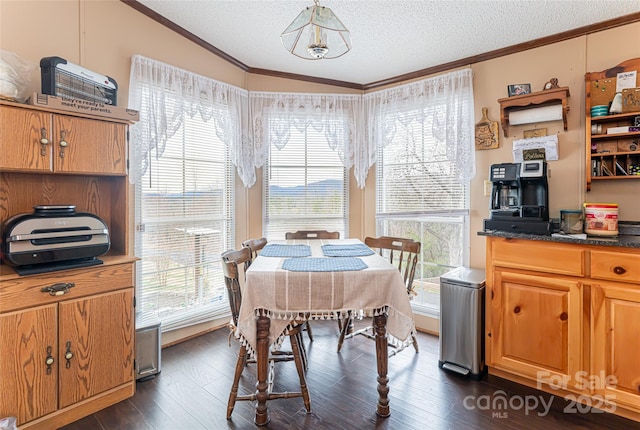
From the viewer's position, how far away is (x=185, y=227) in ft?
9.03

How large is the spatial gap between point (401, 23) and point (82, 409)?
10.5ft

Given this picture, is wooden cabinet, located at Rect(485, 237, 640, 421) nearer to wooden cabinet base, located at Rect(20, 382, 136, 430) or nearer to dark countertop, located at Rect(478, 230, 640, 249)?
dark countertop, located at Rect(478, 230, 640, 249)

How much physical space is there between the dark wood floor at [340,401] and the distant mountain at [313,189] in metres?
1.57

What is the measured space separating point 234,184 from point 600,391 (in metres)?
3.04

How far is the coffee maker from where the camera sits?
6.88ft

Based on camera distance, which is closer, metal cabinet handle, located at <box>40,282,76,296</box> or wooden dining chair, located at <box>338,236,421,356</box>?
metal cabinet handle, located at <box>40,282,76,296</box>

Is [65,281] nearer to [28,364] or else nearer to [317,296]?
[28,364]

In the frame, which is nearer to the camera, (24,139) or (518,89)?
(24,139)

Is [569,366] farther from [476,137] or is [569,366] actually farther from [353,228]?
[353,228]

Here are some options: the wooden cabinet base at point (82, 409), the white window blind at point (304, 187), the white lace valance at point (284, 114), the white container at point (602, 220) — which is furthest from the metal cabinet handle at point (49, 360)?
the white container at point (602, 220)

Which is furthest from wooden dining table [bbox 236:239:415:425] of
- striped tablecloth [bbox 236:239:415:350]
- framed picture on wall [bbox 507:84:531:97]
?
framed picture on wall [bbox 507:84:531:97]

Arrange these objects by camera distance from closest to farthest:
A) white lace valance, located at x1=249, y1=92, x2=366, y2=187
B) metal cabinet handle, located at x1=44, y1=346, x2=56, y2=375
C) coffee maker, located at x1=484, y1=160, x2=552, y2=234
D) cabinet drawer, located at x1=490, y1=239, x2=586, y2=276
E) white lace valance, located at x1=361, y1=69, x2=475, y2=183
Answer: metal cabinet handle, located at x1=44, y1=346, x2=56, y2=375, cabinet drawer, located at x1=490, y1=239, x2=586, y2=276, coffee maker, located at x1=484, y1=160, x2=552, y2=234, white lace valance, located at x1=361, y1=69, x2=475, y2=183, white lace valance, located at x1=249, y1=92, x2=366, y2=187

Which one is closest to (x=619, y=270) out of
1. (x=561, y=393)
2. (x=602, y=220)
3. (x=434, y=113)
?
(x=602, y=220)

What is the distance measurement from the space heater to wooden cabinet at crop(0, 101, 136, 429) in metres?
0.14
